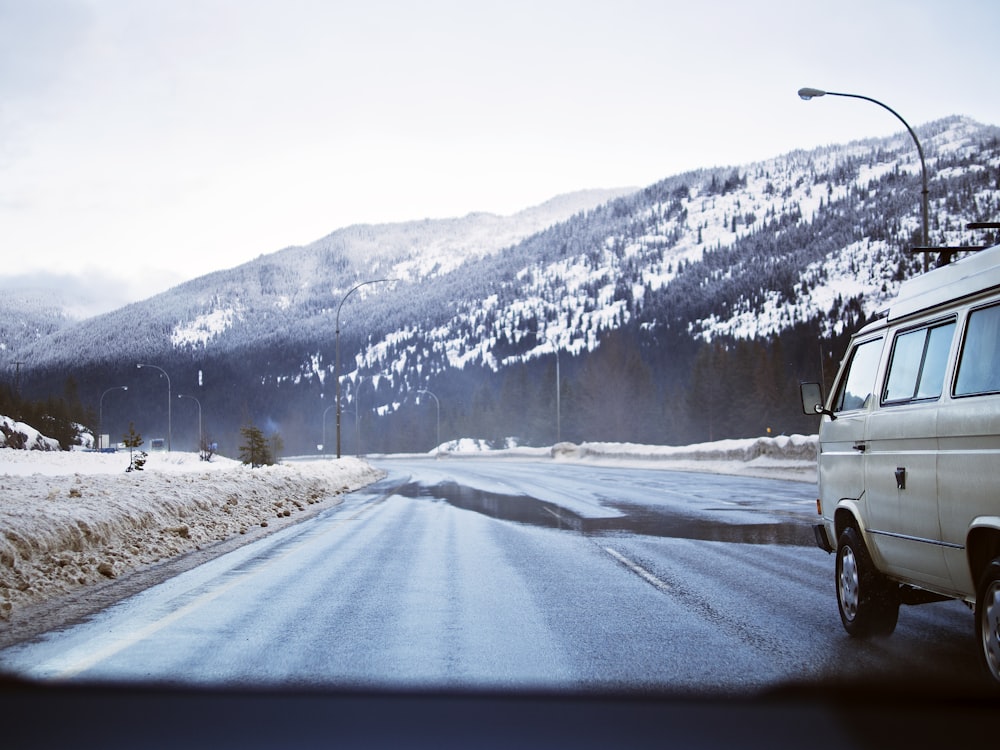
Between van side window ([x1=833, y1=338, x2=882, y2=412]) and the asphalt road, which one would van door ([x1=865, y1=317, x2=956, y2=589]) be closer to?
van side window ([x1=833, y1=338, x2=882, y2=412])

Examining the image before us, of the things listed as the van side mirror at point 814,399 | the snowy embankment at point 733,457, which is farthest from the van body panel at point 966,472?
the snowy embankment at point 733,457

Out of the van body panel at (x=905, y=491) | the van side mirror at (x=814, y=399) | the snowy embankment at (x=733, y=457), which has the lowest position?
the snowy embankment at (x=733, y=457)

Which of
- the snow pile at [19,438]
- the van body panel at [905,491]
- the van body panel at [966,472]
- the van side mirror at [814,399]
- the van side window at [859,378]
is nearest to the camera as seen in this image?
the van body panel at [966,472]

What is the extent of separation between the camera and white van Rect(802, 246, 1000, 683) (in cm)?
495

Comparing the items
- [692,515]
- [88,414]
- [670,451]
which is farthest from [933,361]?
[88,414]

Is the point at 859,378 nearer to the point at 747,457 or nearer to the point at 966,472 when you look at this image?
the point at 966,472

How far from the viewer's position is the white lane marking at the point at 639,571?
9156mm

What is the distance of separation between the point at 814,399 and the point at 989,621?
9.89ft

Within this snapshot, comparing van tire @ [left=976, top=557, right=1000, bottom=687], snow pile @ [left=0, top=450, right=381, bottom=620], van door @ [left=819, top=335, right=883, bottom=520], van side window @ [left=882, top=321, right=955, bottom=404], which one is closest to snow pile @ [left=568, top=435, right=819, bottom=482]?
snow pile @ [left=0, top=450, right=381, bottom=620]

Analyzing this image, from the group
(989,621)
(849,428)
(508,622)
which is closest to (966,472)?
(989,621)

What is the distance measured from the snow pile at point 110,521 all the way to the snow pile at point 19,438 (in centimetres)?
4138

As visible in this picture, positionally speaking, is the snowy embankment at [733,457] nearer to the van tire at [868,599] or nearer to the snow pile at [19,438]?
the van tire at [868,599]

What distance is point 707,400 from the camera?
393 ft

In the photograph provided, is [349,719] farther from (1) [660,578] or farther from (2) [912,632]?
(1) [660,578]
